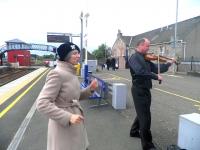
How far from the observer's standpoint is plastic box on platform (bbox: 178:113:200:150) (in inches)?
188

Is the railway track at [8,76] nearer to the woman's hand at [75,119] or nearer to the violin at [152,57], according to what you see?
the violin at [152,57]

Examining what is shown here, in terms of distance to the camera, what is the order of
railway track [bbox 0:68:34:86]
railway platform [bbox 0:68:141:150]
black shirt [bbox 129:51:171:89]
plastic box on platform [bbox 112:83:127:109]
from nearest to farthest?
black shirt [bbox 129:51:171:89] < railway platform [bbox 0:68:141:150] < plastic box on platform [bbox 112:83:127:109] < railway track [bbox 0:68:34:86]

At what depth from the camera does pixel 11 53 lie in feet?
248

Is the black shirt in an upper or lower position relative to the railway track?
upper

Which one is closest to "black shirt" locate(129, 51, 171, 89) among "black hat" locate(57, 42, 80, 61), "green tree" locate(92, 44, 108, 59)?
"black hat" locate(57, 42, 80, 61)

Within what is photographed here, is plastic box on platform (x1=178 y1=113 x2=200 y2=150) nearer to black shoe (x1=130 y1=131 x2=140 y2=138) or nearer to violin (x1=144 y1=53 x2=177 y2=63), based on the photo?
violin (x1=144 y1=53 x2=177 y2=63)

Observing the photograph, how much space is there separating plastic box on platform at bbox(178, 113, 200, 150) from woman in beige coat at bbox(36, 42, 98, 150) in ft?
7.33

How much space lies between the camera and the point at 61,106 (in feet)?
10.5

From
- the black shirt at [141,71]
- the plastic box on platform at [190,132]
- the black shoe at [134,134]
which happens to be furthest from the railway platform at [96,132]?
the black shirt at [141,71]

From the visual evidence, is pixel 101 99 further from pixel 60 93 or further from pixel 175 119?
pixel 60 93

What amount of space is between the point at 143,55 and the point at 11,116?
17.8 ft

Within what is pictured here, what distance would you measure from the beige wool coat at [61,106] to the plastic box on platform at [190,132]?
2.22m

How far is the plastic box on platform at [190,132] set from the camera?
15.7ft

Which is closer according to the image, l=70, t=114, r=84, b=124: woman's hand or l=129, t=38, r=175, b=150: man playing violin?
l=70, t=114, r=84, b=124: woman's hand
